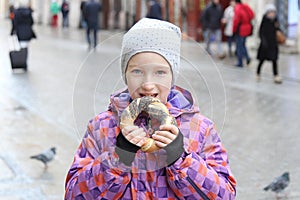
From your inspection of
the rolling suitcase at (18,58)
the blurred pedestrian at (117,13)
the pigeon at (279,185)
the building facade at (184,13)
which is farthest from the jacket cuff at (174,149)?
the blurred pedestrian at (117,13)

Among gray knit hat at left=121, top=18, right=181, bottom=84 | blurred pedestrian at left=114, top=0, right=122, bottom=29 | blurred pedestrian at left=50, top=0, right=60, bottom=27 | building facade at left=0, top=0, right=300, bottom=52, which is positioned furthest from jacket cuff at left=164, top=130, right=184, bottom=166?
blurred pedestrian at left=50, top=0, right=60, bottom=27

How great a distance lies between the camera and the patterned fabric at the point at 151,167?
2.09 metres

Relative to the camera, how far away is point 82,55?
19438mm

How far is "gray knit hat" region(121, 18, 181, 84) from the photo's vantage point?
2.16m

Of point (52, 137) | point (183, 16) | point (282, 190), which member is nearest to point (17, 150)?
point (52, 137)

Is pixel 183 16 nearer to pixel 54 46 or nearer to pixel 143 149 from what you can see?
pixel 54 46

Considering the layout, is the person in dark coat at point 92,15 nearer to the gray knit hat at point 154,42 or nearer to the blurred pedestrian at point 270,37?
the blurred pedestrian at point 270,37

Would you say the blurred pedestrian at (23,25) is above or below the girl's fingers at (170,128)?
below

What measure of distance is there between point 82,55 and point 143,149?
17.6 metres

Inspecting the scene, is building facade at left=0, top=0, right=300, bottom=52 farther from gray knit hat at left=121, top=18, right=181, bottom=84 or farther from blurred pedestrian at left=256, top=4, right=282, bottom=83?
gray knit hat at left=121, top=18, right=181, bottom=84

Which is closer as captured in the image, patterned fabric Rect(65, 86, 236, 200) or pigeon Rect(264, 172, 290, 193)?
patterned fabric Rect(65, 86, 236, 200)

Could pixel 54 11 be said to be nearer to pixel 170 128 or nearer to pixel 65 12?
pixel 65 12

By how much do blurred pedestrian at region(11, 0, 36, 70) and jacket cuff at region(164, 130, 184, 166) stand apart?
13.2m

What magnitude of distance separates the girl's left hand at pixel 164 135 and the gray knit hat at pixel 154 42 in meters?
0.26
